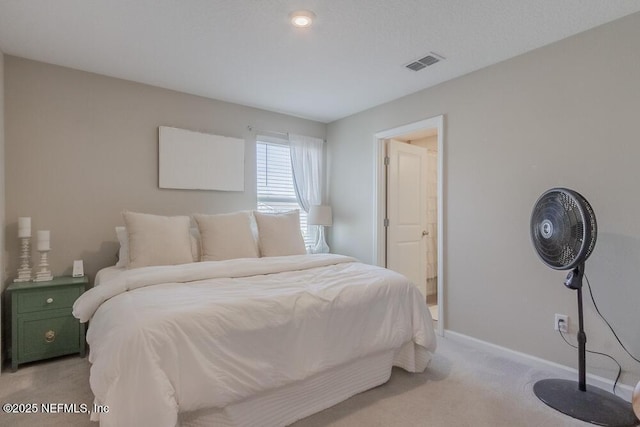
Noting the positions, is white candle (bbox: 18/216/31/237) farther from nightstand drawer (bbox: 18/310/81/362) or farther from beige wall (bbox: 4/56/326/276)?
nightstand drawer (bbox: 18/310/81/362)

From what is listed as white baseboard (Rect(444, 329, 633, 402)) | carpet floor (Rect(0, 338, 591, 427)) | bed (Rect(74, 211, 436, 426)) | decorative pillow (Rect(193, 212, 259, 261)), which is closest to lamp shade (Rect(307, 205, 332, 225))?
decorative pillow (Rect(193, 212, 259, 261))

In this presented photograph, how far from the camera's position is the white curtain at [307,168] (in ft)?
14.0

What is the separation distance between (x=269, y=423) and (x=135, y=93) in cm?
310

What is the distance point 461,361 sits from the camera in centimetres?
260

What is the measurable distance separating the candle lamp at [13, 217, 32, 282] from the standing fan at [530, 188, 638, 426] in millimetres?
3720

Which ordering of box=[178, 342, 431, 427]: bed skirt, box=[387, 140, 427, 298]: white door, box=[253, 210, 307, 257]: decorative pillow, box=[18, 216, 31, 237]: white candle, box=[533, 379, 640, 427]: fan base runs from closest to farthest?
box=[178, 342, 431, 427]: bed skirt < box=[533, 379, 640, 427]: fan base < box=[18, 216, 31, 237]: white candle < box=[253, 210, 307, 257]: decorative pillow < box=[387, 140, 427, 298]: white door

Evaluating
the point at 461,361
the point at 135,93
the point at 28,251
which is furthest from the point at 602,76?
the point at 28,251

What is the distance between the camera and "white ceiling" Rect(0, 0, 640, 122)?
6.66ft

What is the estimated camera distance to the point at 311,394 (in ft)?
6.16

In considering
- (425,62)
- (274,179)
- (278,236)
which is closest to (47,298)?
(278,236)

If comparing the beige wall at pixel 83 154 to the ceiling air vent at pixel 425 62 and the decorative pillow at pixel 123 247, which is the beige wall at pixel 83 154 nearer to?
the decorative pillow at pixel 123 247

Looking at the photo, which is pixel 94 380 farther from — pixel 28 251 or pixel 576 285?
pixel 576 285

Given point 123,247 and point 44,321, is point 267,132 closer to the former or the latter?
point 123,247

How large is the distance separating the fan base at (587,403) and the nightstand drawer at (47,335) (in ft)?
11.0
